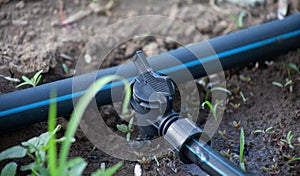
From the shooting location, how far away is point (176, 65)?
6.49 feet

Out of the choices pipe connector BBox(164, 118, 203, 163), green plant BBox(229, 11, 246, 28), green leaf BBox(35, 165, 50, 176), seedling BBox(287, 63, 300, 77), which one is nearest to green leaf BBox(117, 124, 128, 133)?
pipe connector BBox(164, 118, 203, 163)

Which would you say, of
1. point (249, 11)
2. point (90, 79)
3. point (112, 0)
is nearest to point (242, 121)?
point (90, 79)

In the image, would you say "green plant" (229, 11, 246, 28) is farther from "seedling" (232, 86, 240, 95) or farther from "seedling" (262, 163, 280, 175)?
"seedling" (262, 163, 280, 175)

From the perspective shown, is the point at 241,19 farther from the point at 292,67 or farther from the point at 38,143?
the point at 38,143

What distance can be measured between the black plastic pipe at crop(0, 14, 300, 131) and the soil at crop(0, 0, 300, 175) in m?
0.09

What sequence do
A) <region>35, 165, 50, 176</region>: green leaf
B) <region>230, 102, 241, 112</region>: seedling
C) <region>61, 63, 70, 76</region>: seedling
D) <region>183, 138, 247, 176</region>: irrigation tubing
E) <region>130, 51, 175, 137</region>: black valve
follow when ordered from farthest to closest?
<region>61, 63, 70, 76</region>: seedling < <region>230, 102, 241, 112</region>: seedling < <region>130, 51, 175, 137</region>: black valve < <region>183, 138, 247, 176</region>: irrigation tubing < <region>35, 165, 50, 176</region>: green leaf

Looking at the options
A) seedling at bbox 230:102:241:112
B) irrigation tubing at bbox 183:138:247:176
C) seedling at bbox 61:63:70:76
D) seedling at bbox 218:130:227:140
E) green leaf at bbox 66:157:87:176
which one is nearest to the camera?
green leaf at bbox 66:157:87:176

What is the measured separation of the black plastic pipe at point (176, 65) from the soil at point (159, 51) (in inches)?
3.7

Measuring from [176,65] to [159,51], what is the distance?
1.02ft

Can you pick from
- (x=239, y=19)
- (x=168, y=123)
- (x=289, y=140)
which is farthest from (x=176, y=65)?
(x=239, y=19)

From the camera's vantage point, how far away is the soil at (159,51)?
179 cm

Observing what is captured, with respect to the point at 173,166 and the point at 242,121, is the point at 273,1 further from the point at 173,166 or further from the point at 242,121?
the point at 173,166

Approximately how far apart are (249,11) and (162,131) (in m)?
1.10

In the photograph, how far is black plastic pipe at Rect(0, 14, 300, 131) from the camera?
1.76 m
